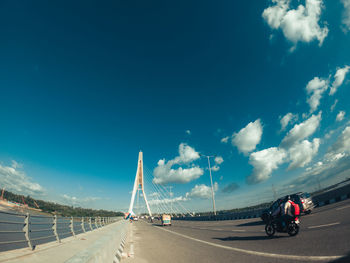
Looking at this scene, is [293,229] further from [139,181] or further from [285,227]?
[139,181]

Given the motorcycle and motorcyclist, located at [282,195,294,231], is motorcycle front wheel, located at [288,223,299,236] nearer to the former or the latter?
the motorcycle

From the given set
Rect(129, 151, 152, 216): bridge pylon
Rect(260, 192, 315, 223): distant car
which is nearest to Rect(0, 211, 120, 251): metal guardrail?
Rect(260, 192, 315, 223): distant car

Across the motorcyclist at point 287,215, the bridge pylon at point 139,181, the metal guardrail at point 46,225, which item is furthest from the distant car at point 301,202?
the bridge pylon at point 139,181

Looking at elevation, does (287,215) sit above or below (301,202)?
above

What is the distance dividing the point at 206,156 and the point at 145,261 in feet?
119

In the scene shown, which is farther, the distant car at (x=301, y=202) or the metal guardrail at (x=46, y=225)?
the distant car at (x=301, y=202)

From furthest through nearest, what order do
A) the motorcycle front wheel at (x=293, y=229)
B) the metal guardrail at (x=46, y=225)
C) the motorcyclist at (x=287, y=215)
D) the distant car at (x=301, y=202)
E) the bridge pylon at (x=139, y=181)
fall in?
the bridge pylon at (x=139, y=181)
the distant car at (x=301, y=202)
the motorcyclist at (x=287, y=215)
the motorcycle front wheel at (x=293, y=229)
the metal guardrail at (x=46, y=225)

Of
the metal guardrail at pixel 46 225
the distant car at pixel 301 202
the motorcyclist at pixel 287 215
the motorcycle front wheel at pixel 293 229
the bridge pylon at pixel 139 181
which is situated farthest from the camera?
the bridge pylon at pixel 139 181

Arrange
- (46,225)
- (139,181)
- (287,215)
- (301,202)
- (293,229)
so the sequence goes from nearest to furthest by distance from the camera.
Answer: (293,229) < (287,215) < (46,225) < (301,202) < (139,181)

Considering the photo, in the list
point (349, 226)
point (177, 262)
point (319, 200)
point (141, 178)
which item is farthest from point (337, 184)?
point (141, 178)

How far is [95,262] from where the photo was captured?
11.7ft

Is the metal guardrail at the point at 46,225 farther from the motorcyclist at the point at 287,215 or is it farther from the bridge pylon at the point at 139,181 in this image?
the bridge pylon at the point at 139,181

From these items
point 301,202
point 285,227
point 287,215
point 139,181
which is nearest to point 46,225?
point 285,227

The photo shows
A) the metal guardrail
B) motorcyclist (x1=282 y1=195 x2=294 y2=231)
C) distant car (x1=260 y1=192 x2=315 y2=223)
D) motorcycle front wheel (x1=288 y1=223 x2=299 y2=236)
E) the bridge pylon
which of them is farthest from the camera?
the bridge pylon
